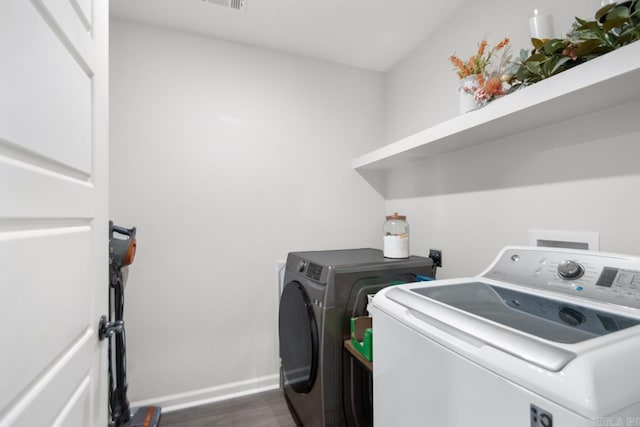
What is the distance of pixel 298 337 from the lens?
163 centimetres

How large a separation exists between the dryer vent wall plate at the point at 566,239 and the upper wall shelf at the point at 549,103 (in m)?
0.49

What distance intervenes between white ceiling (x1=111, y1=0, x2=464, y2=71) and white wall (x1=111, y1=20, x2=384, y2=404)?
0.10 m

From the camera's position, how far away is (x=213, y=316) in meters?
2.00

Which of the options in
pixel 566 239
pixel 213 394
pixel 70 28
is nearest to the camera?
pixel 70 28

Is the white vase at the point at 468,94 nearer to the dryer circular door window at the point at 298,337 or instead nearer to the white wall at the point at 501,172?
the white wall at the point at 501,172

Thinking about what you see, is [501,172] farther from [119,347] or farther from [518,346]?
[119,347]

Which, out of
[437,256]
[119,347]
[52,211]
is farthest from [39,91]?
[437,256]

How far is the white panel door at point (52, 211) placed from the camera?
1.73 ft

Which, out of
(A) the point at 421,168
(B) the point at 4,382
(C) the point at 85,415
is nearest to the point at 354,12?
(A) the point at 421,168

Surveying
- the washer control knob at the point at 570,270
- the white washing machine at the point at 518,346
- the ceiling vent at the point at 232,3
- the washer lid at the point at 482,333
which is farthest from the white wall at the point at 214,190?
the washer control knob at the point at 570,270

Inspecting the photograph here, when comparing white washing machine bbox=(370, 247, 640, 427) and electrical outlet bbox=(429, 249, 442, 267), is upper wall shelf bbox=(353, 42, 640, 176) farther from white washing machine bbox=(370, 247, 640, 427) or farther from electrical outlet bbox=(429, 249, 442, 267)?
electrical outlet bbox=(429, 249, 442, 267)

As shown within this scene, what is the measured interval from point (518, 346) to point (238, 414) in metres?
1.89

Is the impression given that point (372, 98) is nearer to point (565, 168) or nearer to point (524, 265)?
point (565, 168)

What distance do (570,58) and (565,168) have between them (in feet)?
1.56
